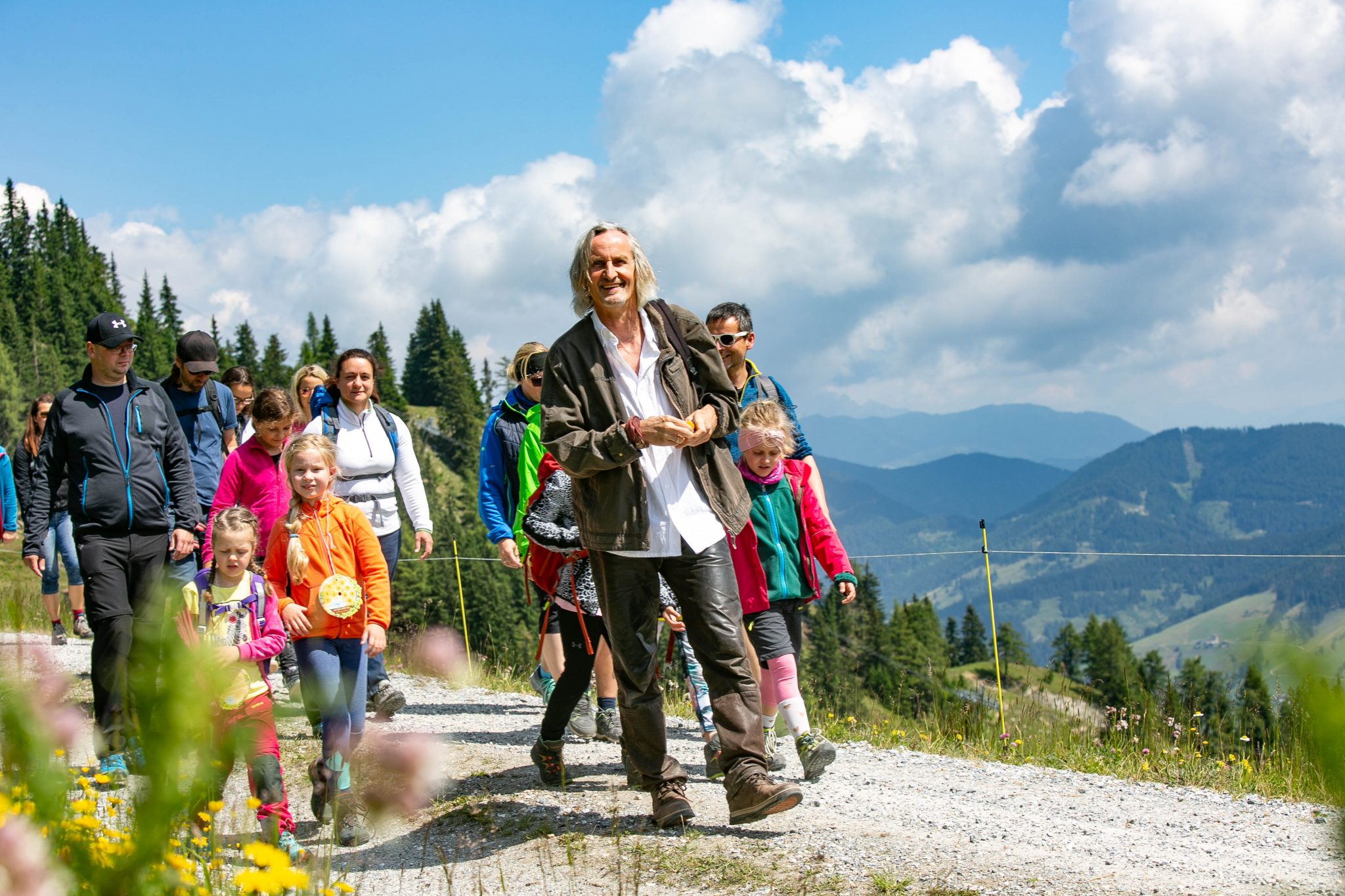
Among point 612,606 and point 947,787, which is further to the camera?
point 947,787

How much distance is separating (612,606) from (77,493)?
10.2ft

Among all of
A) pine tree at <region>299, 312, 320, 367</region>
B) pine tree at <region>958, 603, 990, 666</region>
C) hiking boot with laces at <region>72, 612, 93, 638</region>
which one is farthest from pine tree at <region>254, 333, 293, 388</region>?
hiking boot with laces at <region>72, 612, 93, 638</region>

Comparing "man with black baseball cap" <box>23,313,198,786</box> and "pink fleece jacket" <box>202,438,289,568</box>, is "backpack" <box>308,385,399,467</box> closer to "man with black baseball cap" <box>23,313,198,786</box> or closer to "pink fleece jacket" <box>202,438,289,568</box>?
"pink fleece jacket" <box>202,438,289,568</box>

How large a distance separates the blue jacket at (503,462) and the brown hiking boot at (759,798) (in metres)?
2.84

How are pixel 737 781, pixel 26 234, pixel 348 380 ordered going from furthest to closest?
pixel 26 234, pixel 348 380, pixel 737 781

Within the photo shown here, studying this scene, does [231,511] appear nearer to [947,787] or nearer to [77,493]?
[77,493]

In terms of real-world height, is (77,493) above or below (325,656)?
above

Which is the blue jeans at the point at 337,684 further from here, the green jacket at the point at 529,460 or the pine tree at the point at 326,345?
the pine tree at the point at 326,345

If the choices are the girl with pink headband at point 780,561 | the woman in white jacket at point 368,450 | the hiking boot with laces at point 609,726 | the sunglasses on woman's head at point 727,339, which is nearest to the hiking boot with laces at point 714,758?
the girl with pink headband at point 780,561

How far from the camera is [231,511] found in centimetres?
460

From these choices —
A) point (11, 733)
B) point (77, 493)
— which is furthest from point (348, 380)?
point (11, 733)

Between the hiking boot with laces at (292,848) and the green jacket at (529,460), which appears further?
the green jacket at (529,460)

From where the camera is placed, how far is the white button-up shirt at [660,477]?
4.07 m

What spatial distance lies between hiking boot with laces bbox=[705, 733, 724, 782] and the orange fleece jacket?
1513mm
